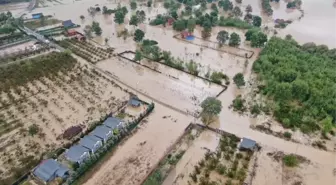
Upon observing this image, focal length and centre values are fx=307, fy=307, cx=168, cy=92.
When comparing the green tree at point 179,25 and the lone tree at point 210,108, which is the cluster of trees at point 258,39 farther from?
the lone tree at point 210,108

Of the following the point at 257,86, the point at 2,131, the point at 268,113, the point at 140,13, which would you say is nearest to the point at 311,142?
the point at 268,113

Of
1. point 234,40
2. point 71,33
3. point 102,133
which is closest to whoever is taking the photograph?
point 102,133

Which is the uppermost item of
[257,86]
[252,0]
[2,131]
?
[252,0]

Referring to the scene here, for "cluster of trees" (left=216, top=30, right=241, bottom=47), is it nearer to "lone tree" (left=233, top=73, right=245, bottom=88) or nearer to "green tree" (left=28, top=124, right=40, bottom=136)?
"lone tree" (left=233, top=73, right=245, bottom=88)

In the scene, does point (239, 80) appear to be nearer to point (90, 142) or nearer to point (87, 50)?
point (90, 142)

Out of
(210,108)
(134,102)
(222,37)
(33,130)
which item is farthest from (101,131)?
(222,37)

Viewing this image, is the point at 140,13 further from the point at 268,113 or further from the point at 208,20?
the point at 268,113

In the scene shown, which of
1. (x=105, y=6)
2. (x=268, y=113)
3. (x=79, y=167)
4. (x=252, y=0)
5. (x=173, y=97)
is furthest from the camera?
(x=252, y=0)
